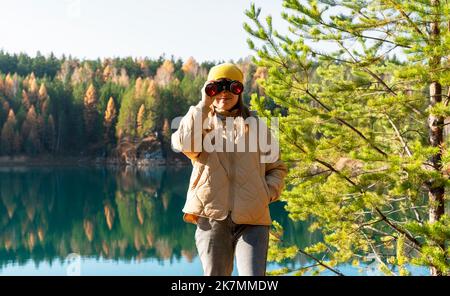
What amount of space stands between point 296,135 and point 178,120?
2.55 m

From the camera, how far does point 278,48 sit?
593cm

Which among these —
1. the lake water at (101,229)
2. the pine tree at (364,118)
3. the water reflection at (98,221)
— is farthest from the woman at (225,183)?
the water reflection at (98,221)

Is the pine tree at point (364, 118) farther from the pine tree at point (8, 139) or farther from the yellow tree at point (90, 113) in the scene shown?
the yellow tree at point (90, 113)

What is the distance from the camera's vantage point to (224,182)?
9.36 ft

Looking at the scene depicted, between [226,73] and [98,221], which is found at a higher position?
[226,73]

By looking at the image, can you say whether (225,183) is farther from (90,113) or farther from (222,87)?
(90,113)

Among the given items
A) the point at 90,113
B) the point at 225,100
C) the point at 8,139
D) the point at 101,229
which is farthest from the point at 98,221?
the point at 90,113

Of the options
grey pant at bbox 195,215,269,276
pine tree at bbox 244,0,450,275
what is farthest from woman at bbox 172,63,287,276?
pine tree at bbox 244,0,450,275

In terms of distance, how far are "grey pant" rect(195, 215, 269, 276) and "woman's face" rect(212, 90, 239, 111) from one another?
1.77 feet

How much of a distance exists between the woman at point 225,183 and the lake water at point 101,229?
5.32 m

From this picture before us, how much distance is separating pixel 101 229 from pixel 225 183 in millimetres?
23595

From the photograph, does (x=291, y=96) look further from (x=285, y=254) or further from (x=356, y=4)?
(x=285, y=254)

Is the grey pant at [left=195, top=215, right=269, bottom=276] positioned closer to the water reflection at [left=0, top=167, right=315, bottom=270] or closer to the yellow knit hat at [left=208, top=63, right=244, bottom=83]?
the yellow knit hat at [left=208, top=63, right=244, bottom=83]

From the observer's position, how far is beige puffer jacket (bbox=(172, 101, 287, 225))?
2812mm
